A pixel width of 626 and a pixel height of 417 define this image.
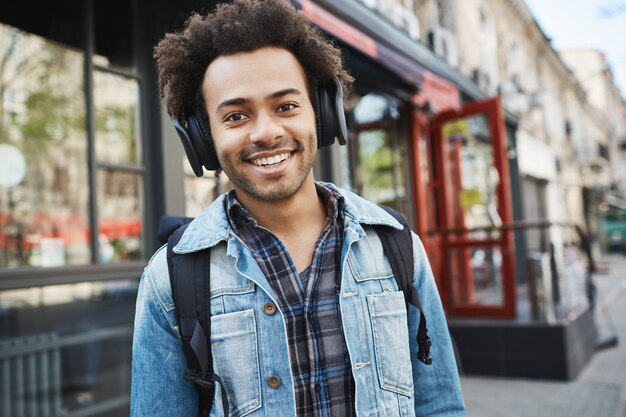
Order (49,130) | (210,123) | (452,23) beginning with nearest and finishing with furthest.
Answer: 1. (210,123)
2. (49,130)
3. (452,23)

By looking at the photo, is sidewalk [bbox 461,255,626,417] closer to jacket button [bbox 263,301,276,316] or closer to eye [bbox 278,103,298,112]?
jacket button [bbox 263,301,276,316]

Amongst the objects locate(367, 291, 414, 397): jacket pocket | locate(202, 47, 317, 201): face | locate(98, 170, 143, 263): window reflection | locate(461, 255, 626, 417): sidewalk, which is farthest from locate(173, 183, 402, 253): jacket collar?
locate(461, 255, 626, 417): sidewalk

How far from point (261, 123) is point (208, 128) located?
0.24 metres

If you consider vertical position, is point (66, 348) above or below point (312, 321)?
below

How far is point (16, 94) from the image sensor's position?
16.5 ft

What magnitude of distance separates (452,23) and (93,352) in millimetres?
7845

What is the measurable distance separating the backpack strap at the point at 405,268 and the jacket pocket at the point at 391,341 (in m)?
0.04

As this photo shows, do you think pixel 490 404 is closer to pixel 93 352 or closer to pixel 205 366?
pixel 93 352

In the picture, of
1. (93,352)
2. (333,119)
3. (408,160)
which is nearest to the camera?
(333,119)

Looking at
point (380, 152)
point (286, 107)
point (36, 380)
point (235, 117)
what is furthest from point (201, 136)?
point (380, 152)

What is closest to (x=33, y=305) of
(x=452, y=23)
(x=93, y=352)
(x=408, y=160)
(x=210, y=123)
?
(x=93, y=352)

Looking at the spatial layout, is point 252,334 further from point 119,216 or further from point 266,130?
point 119,216

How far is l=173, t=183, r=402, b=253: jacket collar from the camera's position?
138 cm

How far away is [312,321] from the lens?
139 cm
